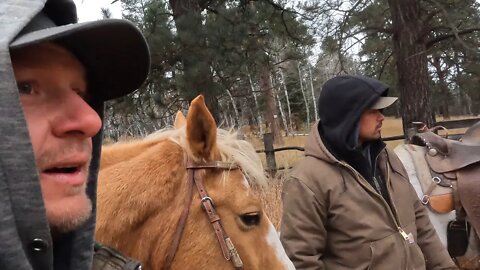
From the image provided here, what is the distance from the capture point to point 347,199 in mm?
2410

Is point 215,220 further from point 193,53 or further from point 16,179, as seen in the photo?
point 193,53

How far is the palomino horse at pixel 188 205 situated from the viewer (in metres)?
1.68

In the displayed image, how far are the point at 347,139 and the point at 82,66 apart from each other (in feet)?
5.59

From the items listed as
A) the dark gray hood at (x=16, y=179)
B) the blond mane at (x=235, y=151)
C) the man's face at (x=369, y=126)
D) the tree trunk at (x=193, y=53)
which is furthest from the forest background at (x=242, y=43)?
the dark gray hood at (x=16, y=179)

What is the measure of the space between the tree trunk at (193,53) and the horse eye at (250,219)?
17.3 feet

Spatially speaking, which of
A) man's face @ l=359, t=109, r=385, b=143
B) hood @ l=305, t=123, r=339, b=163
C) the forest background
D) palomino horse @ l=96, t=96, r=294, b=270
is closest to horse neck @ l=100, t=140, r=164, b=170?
palomino horse @ l=96, t=96, r=294, b=270

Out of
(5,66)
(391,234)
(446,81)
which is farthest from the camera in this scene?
(446,81)

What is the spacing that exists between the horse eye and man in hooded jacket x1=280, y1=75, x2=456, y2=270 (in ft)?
1.98

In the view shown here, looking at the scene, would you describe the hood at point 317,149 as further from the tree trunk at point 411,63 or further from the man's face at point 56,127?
the tree trunk at point 411,63

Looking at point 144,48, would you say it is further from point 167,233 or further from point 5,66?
point 167,233

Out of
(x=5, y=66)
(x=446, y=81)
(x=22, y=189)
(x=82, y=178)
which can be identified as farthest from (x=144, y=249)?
(x=446, y=81)

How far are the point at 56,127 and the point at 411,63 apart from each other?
7.36 meters

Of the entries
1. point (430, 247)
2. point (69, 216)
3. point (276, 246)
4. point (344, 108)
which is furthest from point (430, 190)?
point (69, 216)

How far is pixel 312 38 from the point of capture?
9.09m
